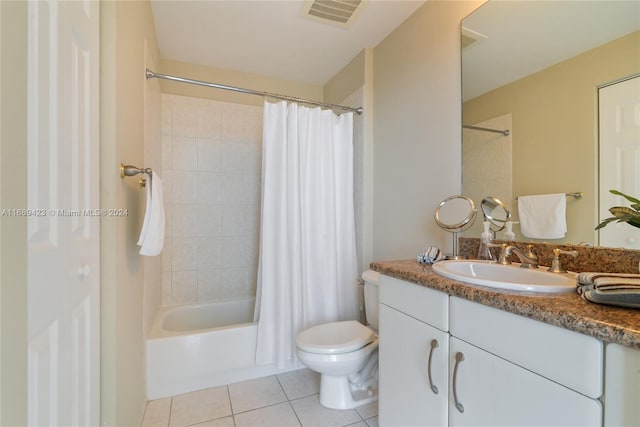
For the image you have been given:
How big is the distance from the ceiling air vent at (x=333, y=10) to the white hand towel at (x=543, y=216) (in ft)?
4.76

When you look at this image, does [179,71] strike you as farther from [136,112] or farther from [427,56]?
[427,56]

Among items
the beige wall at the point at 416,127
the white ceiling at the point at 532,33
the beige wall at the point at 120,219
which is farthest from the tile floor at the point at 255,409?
the white ceiling at the point at 532,33

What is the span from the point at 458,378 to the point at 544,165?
2.97 ft

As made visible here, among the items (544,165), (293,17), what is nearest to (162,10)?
(293,17)

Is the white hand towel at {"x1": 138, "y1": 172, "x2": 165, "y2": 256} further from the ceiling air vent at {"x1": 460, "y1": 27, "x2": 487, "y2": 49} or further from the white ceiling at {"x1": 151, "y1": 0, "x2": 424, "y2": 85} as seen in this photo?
the ceiling air vent at {"x1": 460, "y1": 27, "x2": 487, "y2": 49}

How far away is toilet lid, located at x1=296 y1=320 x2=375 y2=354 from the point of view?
4.79 ft

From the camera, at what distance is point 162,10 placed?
69.4 inches

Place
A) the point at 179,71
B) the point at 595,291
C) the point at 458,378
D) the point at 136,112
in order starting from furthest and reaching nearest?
1. the point at 179,71
2. the point at 136,112
3. the point at 458,378
4. the point at 595,291

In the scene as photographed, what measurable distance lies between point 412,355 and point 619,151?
3.29 feet

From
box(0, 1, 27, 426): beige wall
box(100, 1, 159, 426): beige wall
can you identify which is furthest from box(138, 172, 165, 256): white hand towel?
box(0, 1, 27, 426): beige wall

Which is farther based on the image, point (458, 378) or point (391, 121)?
point (391, 121)

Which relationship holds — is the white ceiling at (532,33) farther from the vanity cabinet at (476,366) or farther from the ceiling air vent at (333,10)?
the vanity cabinet at (476,366)

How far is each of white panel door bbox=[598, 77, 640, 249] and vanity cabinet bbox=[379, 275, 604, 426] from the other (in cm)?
59

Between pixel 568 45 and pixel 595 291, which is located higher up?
pixel 568 45
